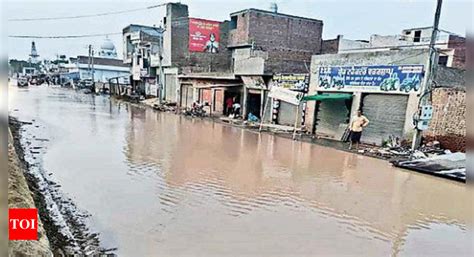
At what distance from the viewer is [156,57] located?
125 feet

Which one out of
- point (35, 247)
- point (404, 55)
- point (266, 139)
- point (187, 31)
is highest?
point (187, 31)

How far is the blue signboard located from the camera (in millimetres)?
13688

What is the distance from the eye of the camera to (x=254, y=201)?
727 centimetres

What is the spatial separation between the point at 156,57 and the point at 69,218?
3373cm

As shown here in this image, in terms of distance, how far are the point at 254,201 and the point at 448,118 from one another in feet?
29.0

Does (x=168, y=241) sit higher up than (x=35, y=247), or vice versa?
(x=35, y=247)

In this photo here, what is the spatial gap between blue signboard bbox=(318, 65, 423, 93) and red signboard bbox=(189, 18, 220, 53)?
17.9 m

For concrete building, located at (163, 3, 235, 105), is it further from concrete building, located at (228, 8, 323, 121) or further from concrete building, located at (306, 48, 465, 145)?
concrete building, located at (306, 48, 465, 145)

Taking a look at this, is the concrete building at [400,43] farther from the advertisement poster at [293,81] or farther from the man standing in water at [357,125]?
the man standing in water at [357,125]

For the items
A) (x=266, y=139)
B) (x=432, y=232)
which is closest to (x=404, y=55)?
(x=266, y=139)

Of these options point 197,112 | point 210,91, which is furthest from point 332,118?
point 210,91

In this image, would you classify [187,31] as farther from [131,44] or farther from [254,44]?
[131,44]

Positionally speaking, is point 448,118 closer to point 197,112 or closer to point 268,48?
point 197,112

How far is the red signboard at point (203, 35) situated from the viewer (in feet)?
109
